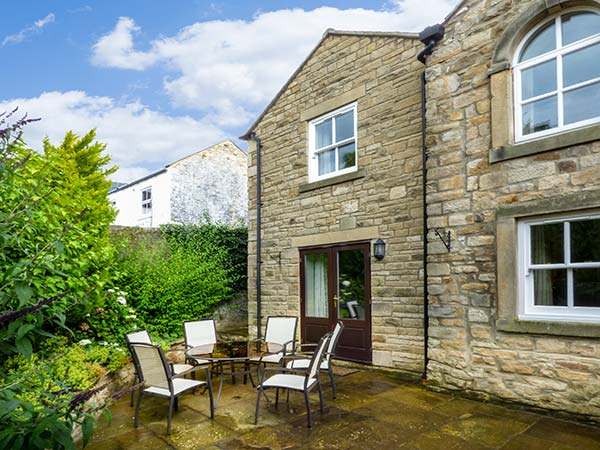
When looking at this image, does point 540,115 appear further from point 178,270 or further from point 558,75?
point 178,270

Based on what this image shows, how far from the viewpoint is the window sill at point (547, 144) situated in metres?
4.31

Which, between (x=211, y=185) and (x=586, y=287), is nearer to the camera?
(x=586, y=287)

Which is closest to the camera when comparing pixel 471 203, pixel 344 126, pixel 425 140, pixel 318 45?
pixel 471 203

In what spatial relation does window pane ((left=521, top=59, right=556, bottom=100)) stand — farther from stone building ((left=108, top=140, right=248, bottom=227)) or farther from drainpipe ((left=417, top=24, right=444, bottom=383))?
stone building ((left=108, top=140, right=248, bottom=227))

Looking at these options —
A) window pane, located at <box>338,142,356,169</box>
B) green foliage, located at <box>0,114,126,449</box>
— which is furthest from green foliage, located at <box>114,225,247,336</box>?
window pane, located at <box>338,142,356,169</box>

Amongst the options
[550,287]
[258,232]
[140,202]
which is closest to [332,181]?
[258,232]

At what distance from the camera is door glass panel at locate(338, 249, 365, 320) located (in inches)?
284

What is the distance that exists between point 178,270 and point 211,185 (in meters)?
9.49

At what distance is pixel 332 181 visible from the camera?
25.1 ft

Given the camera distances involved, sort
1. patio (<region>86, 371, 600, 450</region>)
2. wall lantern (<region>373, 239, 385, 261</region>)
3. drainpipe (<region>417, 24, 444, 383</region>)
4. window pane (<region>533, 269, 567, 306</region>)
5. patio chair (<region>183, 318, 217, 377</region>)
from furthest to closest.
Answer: wall lantern (<region>373, 239, 385, 261</region>) < patio chair (<region>183, 318, 217, 377</region>) < drainpipe (<region>417, 24, 444, 383</region>) < window pane (<region>533, 269, 567, 306</region>) < patio (<region>86, 371, 600, 450</region>)

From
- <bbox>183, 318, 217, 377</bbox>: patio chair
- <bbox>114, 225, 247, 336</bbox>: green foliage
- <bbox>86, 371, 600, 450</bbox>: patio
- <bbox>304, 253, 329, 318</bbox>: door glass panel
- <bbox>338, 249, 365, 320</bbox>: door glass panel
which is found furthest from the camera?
<bbox>114, 225, 247, 336</bbox>: green foliage

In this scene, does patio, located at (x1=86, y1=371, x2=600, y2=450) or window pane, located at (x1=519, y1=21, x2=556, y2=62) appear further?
window pane, located at (x1=519, y1=21, x2=556, y2=62)

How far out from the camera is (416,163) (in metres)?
6.46

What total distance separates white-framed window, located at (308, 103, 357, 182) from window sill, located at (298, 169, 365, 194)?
177mm
